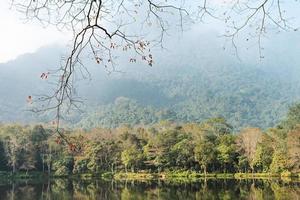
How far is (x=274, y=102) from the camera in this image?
16575cm

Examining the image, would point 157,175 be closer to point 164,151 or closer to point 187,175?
point 164,151

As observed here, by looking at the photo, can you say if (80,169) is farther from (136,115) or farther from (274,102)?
(274,102)

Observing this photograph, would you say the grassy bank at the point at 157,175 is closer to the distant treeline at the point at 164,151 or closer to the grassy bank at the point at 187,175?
the grassy bank at the point at 187,175

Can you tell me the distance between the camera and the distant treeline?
44.2 meters

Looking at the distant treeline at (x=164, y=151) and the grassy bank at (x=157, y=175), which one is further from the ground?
the distant treeline at (x=164, y=151)

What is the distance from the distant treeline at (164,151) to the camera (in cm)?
4419

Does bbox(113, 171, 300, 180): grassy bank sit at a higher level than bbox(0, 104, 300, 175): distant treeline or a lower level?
lower

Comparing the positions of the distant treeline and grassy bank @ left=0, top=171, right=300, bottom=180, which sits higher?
the distant treeline

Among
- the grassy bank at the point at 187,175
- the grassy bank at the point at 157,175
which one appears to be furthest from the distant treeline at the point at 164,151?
the grassy bank at the point at 187,175

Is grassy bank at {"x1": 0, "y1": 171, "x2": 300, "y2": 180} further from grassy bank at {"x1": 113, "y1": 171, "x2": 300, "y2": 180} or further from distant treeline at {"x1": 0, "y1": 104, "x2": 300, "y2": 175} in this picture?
distant treeline at {"x1": 0, "y1": 104, "x2": 300, "y2": 175}

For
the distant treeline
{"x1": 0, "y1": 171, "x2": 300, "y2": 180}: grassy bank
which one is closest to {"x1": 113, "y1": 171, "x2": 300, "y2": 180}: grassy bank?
{"x1": 0, "y1": 171, "x2": 300, "y2": 180}: grassy bank

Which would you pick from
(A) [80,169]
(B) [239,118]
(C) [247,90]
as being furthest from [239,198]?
(C) [247,90]

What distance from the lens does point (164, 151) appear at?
159ft

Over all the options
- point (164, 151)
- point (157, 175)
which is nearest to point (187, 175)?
point (157, 175)
